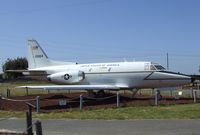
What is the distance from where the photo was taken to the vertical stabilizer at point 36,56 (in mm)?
41156

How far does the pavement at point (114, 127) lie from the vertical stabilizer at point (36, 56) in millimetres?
21933

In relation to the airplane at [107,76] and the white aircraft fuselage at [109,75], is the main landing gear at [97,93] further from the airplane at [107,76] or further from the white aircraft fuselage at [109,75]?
the white aircraft fuselage at [109,75]

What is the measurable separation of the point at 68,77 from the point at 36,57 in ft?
19.9

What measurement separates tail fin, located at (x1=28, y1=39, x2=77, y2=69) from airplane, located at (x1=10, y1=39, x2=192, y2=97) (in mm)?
618

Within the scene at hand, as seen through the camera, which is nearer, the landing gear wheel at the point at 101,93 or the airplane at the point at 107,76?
the airplane at the point at 107,76

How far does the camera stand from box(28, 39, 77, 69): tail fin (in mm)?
41000

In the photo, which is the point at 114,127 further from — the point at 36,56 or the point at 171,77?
the point at 36,56

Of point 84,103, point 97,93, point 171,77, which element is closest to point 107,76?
point 97,93

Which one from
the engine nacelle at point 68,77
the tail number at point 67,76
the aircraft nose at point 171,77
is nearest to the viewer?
the aircraft nose at point 171,77

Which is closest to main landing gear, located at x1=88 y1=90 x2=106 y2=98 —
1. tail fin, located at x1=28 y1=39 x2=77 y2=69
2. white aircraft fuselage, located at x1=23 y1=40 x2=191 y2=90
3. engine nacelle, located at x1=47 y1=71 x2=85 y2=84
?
white aircraft fuselage, located at x1=23 y1=40 x2=191 y2=90

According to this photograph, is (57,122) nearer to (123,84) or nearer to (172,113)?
(172,113)

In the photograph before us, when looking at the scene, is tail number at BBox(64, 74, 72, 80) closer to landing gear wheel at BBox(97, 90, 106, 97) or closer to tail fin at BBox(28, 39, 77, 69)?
landing gear wheel at BBox(97, 90, 106, 97)

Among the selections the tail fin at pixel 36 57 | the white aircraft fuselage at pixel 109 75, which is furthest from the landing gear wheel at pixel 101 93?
the tail fin at pixel 36 57

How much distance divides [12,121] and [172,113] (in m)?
6.99
